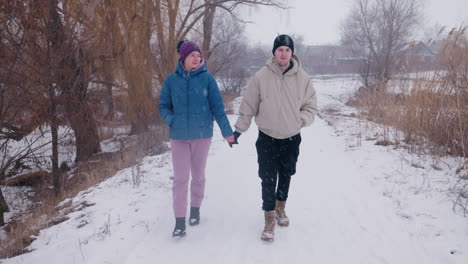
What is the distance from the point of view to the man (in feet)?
9.07

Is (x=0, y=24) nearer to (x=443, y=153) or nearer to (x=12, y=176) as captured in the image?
(x=12, y=176)

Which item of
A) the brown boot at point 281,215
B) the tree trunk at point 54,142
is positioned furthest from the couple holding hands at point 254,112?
the tree trunk at point 54,142

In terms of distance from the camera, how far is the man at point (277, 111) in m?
2.76

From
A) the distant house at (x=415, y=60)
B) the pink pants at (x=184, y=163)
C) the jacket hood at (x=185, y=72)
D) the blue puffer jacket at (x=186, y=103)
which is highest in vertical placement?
the distant house at (x=415, y=60)

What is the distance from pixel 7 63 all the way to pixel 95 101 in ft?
7.32

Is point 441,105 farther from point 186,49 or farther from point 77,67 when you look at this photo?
point 77,67

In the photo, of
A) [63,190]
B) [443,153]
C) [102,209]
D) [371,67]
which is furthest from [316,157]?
[371,67]

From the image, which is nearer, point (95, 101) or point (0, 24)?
point (0, 24)

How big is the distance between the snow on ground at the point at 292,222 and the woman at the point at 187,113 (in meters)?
0.42

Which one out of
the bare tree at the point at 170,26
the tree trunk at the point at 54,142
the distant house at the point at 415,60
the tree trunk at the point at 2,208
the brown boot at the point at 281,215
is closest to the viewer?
the brown boot at the point at 281,215

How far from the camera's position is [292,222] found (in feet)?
10.5

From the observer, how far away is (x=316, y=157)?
5.75 m

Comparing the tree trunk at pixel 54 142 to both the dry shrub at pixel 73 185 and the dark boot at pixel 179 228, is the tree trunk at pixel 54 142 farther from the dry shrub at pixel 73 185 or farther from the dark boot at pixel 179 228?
the dark boot at pixel 179 228

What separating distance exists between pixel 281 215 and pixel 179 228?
40.8 inches
